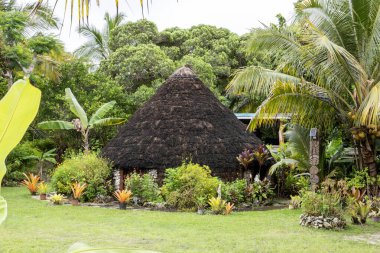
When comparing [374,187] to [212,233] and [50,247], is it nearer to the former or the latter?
[212,233]

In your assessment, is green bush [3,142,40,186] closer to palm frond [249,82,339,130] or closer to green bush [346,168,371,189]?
palm frond [249,82,339,130]

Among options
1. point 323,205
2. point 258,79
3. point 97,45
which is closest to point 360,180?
point 323,205

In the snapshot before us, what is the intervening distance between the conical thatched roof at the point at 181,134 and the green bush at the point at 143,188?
1.51 feet

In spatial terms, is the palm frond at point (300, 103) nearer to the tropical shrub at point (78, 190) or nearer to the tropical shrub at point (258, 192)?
the tropical shrub at point (258, 192)

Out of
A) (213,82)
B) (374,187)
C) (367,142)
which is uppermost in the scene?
(213,82)

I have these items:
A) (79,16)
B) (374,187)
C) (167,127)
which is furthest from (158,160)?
(79,16)

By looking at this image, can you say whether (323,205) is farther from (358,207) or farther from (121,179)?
(121,179)

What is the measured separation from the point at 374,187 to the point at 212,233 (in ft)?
11.7

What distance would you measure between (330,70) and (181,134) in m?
4.30

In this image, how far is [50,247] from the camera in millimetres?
6711

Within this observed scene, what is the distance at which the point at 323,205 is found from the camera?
8.52 metres

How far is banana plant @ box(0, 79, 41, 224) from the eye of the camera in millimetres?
415

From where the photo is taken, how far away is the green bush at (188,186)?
10578 millimetres

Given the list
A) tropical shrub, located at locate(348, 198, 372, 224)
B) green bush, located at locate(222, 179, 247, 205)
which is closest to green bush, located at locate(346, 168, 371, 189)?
tropical shrub, located at locate(348, 198, 372, 224)
